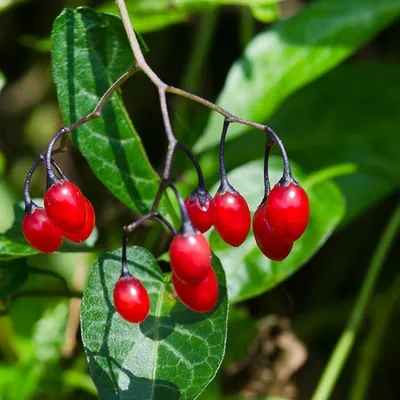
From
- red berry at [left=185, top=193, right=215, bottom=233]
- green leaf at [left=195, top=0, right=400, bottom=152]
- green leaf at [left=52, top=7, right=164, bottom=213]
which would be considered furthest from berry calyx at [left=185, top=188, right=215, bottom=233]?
green leaf at [left=195, top=0, right=400, bottom=152]

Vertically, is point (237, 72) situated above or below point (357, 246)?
above

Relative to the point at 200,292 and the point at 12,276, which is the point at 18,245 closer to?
the point at 12,276

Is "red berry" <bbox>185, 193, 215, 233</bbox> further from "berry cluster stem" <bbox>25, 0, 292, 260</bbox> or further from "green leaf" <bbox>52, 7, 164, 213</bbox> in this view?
"green leaf" <bbox>52, 7, 164, 213</bbox>

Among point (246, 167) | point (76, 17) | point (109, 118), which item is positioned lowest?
point (246, 167)

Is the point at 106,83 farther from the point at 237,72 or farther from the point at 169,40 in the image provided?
the point at 169,40

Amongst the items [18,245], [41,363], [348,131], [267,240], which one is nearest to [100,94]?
[18,245]

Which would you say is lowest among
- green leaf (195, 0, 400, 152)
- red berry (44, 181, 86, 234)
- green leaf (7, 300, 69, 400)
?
green leaf (7, 300, 69, 400)

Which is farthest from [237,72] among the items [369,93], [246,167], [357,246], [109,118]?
[357,246]

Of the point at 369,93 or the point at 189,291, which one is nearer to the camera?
the point at 189,291
